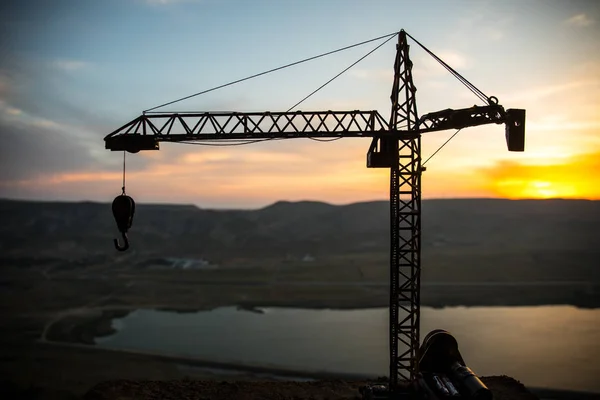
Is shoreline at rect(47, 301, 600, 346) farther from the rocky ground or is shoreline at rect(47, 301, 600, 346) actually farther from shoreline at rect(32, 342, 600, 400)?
the rocky ground

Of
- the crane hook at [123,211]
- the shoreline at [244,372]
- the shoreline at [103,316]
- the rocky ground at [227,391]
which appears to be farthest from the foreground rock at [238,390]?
the shoreline at [103,316]

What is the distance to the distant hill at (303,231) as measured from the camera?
56250 mm

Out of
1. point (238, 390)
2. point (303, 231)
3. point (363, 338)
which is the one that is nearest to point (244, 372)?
point (238, 390)

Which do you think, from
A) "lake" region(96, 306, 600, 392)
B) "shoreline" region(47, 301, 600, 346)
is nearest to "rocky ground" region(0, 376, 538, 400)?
"lake" region(96, 306, 600, 392)

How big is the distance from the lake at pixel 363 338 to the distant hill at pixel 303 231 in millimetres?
18756

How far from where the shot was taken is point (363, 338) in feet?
86.2

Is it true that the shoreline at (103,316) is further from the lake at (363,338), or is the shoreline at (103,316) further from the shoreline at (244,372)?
the shoreline at (244,372)

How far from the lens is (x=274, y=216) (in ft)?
278

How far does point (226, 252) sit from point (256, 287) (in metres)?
21.5

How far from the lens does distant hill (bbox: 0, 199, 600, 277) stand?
56.2 m

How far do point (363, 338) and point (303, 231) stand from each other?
49.6m

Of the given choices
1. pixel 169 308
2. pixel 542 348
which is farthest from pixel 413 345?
pixel 169 308

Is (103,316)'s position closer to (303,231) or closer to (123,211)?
(123,211)

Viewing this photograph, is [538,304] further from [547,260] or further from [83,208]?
[83,208]
